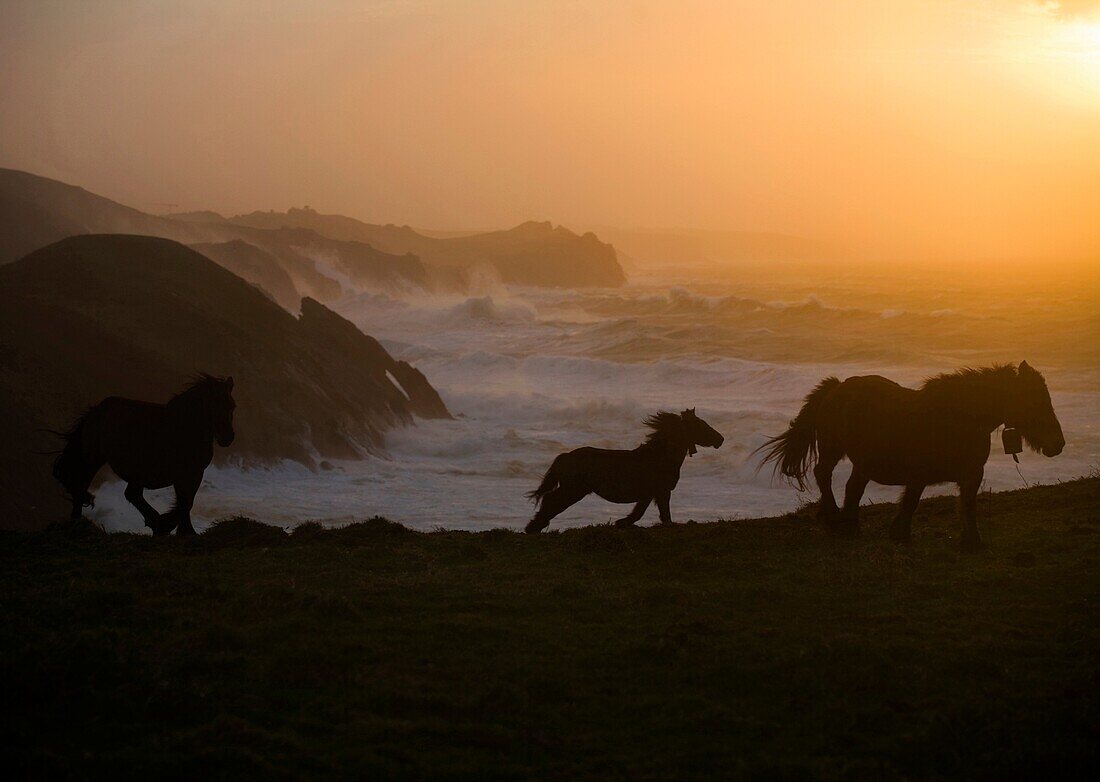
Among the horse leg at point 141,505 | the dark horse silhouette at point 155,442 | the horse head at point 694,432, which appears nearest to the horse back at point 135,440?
the dark horse silhouette at point 155,442

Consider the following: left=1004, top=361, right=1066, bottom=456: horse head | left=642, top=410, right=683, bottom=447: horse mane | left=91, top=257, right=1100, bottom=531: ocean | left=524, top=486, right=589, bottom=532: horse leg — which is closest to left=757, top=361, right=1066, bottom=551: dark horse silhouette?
left=1004, top=361, right=1066, bottom=456: horse head

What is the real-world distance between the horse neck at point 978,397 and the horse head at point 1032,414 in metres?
0.09

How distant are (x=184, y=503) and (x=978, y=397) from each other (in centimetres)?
948

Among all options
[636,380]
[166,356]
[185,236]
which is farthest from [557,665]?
[185,236]

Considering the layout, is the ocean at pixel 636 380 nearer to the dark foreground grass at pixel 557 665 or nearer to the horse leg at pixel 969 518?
the horse leg at pixel 969 518

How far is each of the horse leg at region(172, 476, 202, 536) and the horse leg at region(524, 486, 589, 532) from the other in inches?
167

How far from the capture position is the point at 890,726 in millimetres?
5711

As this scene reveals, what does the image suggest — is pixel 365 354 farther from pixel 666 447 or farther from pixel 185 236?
pixel 185 236

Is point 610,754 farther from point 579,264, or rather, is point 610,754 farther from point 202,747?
point 579,264

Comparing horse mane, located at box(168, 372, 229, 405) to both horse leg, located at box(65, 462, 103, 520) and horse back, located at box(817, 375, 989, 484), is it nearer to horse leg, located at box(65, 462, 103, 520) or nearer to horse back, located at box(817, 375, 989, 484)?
horse leg, located at box(65, 462, 103, 520)

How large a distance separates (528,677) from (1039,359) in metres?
59.9

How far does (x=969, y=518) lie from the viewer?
10688 mm

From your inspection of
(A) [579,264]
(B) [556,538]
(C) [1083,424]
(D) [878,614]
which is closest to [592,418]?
(C) [1083,424]

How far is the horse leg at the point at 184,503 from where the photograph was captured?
1268 cm
